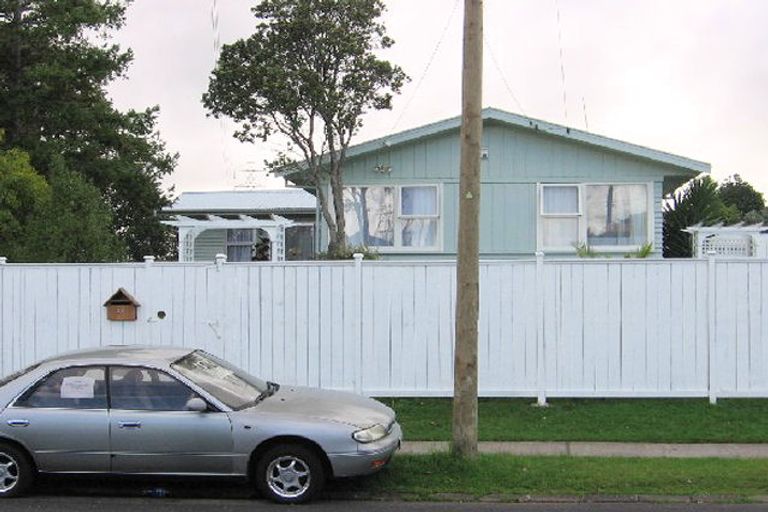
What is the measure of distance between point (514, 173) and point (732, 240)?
5.64 meters

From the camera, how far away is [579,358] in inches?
457

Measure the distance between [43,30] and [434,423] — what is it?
19.0 metres

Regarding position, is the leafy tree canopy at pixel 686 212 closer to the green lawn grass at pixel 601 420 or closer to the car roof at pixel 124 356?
the green lawn grass at pixel 601 420

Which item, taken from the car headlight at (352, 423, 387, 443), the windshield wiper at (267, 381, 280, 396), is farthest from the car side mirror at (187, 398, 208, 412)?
the car headlight at (352, 423, 387, 443)

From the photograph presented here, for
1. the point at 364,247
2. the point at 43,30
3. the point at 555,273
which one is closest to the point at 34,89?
the point at 43,30

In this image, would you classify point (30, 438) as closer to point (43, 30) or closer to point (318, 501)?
point (318, 501)

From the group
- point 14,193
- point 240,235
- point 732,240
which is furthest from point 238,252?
point 732,240

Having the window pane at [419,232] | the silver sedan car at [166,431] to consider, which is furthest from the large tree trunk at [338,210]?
the silver sedan car at [166,431]

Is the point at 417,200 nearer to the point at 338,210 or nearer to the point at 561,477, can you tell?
the point at 338,210

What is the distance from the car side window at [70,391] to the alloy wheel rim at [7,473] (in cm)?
48

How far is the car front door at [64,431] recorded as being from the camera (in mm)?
7852

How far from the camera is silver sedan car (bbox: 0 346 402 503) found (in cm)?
770

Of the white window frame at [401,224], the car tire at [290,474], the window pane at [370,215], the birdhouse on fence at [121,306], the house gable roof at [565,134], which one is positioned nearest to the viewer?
the car tire at [290,474]

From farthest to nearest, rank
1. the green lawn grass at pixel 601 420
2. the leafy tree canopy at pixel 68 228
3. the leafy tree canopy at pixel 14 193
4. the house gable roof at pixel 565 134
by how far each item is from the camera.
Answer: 1. the leafy tree canopy at pixel 14 193
2. the house gable roof at pixel 565 134
3. the leafy tree canopy at pixel 68 228
4. the green lawn grass at pixel 601 420
